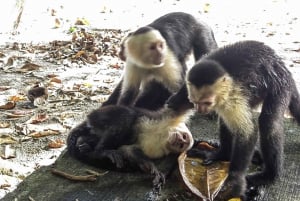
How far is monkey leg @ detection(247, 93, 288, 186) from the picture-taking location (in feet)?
6.81

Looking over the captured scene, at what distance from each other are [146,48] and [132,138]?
0.68 meters

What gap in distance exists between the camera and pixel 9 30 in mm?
6891

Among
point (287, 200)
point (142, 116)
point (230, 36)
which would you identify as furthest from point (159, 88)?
point (230, 36)

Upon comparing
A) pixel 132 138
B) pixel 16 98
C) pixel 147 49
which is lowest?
pixel 16 98

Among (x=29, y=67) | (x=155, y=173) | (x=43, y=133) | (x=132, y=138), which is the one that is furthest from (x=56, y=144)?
(x=29, y=67)

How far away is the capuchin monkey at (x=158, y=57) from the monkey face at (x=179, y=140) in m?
0.46

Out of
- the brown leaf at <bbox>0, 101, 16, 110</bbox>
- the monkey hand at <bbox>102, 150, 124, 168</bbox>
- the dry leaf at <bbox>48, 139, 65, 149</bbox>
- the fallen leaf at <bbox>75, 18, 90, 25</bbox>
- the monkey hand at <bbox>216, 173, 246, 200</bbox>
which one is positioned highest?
the monkey hand at <bbox>216, 173, 246, 200</bbox>


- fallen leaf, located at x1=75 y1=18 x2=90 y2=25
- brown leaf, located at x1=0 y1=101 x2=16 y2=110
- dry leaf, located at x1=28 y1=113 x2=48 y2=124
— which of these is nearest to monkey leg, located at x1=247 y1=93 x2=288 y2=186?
dry leaf, located at x1=28 y1=113 x2=48 y2=124

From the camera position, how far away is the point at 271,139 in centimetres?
207

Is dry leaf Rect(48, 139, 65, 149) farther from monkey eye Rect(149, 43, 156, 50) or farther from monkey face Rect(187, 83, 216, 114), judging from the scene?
monkey face Rect(187, 83, 216, 114)

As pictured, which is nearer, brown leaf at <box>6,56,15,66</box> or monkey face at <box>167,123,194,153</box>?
monkey face at <box>167,123,194,153</box>

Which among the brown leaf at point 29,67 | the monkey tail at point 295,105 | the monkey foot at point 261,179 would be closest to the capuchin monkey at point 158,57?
the monkey tail at point 295,105

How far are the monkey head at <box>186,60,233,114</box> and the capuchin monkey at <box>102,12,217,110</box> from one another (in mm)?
728

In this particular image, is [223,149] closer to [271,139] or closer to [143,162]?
[271,139]
